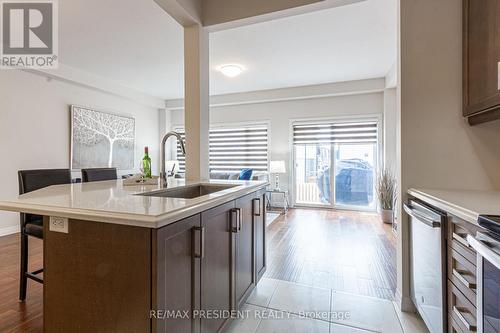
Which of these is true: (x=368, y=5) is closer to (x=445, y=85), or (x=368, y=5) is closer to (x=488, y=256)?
(x=445, y=85)

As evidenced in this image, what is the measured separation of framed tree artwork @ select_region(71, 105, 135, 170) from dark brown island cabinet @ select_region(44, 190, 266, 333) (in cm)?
404

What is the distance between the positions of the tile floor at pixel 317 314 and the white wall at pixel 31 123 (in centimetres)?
388

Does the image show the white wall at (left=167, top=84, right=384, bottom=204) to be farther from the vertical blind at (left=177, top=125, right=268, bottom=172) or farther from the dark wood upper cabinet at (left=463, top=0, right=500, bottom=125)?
the dark wood upper cabinet at (left=463, top=0, right=500, bottom=125)

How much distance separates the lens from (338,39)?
A: 3.18 metres

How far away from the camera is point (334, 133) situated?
5.33 meters

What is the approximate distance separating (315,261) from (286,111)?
3.70 m

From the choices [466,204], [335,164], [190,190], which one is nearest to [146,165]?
[190,190]

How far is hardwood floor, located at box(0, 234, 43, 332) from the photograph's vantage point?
1.64 metres

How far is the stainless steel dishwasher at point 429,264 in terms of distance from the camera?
129 centimetres

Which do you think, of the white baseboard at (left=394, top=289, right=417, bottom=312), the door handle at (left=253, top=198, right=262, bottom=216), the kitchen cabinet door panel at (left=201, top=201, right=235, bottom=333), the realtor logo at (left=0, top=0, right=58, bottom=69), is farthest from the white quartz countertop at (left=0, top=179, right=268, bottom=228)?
the realtor logo at (left=0, top=0, right=58, bottom=69)

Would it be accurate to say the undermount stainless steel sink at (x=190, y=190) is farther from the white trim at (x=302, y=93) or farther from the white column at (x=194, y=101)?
the white trim at (x=302, y=93)

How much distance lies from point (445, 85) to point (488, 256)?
4.37 ft

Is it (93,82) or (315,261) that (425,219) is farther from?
(93,82)

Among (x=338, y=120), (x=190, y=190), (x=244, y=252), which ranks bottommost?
(x=244, y=252)
